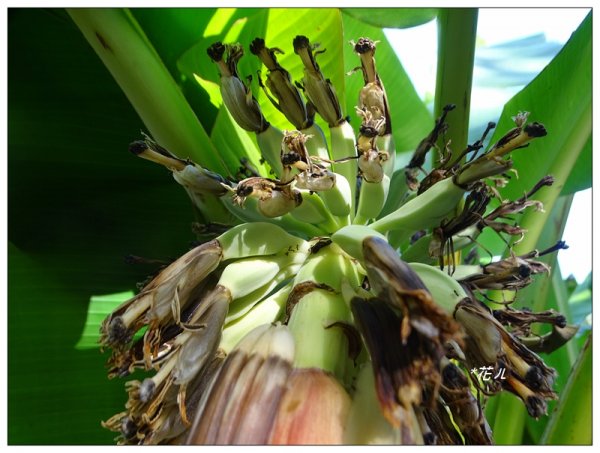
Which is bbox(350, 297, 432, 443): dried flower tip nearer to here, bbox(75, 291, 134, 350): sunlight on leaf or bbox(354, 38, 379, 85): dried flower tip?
bbox(354, 38, 379, 85): dried flower tip

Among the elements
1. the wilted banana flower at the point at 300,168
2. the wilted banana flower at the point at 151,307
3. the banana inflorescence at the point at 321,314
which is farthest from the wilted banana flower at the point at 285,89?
the wilted banana flower at the point at 151,307

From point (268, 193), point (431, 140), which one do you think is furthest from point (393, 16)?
point (268, 193)

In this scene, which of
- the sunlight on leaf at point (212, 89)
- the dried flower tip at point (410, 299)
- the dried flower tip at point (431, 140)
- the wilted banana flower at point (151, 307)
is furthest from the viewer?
the sunlight on leaf at point (212, 89)

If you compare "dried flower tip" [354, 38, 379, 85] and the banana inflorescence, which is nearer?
the banana inflorescence

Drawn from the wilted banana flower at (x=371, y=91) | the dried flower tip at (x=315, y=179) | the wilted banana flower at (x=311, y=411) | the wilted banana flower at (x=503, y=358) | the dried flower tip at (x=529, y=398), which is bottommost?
the dried flower tip at (x=529, y=398)

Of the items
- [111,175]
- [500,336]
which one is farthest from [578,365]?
[111,175]

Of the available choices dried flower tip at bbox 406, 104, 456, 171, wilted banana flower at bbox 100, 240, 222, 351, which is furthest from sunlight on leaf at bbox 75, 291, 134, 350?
dried flower tip at bbox 406, 104, 456, 171

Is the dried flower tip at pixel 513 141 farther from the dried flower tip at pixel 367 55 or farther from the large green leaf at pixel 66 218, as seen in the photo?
the large green leaf at pixel 66 218

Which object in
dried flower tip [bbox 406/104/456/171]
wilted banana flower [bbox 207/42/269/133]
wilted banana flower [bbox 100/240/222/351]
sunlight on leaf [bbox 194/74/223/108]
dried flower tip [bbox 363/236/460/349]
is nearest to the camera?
dried flower tip [bbox 363/236/460/349]

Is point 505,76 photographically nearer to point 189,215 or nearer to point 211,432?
point 189,215
